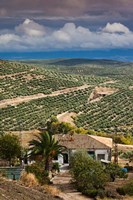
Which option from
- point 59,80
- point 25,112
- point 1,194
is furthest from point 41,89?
point 1,194

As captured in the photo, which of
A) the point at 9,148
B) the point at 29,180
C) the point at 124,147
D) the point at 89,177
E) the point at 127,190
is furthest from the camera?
the point at 124,147

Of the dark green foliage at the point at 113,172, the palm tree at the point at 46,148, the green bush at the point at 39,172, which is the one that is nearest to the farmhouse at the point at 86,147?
the dark green foliage at the point at 113,172

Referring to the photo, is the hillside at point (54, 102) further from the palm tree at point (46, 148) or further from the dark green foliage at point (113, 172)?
the palm tree at point (46, 148)

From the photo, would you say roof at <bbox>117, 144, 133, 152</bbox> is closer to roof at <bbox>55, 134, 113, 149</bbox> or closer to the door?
roof at <bbox>55, 134, 113, 149</bbox>

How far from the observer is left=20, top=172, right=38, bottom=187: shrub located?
34.7m

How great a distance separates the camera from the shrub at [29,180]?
3472cm

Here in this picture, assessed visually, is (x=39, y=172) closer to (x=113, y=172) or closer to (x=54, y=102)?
(x=113, y=172)

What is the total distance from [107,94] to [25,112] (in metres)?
38.4

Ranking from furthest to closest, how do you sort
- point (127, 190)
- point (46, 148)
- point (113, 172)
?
point (113, 172) < point (46, 148) < point (127, 190)

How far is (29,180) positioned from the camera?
35.5 metres

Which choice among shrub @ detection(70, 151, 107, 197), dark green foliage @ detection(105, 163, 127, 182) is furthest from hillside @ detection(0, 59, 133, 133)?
shrub @ detection(70, 151, 107, 197)

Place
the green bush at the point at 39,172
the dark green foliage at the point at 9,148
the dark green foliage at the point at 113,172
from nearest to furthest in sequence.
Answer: the green bush at the point at 39,172
the dark green foliage at the point at 113,172
the dark green foliage at the point at 9,148

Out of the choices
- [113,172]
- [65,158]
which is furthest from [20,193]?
[65,158]

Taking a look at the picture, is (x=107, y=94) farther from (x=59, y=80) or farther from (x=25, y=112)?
(x=25, y=112)
